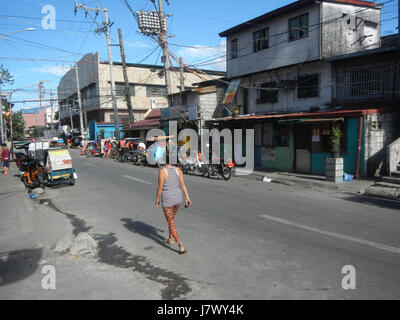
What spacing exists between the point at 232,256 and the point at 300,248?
1333mm

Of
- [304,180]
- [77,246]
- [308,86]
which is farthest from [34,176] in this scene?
[308,86]

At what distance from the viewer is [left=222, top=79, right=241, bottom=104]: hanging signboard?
21933mm

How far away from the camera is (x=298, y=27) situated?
17.7m

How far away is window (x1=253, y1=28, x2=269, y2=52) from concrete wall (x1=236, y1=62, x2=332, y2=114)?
176 centimetres

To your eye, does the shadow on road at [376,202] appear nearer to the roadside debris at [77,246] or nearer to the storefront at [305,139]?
the storefront at [305,139]

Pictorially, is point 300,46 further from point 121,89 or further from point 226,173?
point 121,89

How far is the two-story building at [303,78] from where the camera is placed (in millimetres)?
15077

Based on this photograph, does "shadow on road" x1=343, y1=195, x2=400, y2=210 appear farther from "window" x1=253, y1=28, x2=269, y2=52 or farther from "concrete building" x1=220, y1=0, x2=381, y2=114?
"window" x1=253, y1=28, x2=269, y2=52

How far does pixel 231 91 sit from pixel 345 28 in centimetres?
818

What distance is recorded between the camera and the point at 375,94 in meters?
14.8

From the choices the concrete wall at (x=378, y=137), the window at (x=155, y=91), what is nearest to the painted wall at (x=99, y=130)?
the window at (x=155, y=91)

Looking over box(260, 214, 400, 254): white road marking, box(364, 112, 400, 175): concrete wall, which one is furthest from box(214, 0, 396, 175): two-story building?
box(260, 214, 400, 254): white road marking
